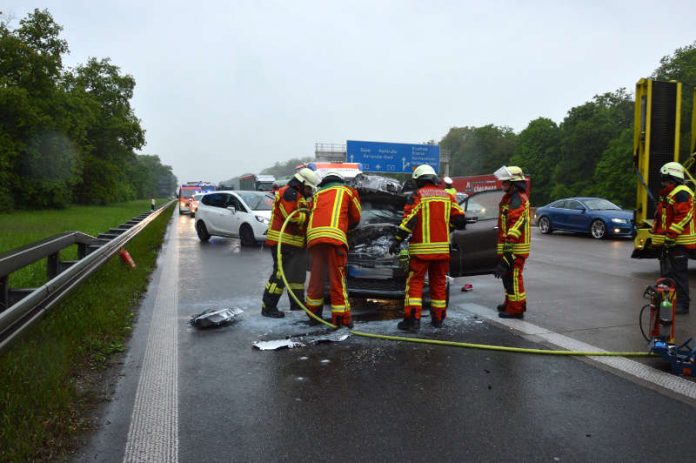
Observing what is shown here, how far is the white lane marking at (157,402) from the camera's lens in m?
3.24

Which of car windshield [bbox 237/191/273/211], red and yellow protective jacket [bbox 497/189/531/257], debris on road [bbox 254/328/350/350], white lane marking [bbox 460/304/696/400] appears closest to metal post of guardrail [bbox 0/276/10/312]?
debris on road [bbox 254/328/350/350]

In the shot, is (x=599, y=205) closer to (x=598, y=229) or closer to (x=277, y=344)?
(x=598, y=229)

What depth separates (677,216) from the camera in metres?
6.79

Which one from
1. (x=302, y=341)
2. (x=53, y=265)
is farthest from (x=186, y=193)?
(x=302, y=341)

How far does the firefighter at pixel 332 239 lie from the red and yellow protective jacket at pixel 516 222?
5.84ft

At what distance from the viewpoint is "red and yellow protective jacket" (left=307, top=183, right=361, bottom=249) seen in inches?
232

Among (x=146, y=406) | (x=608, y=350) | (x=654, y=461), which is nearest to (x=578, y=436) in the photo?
(x=654, y=461)

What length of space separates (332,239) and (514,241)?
6.88 ft

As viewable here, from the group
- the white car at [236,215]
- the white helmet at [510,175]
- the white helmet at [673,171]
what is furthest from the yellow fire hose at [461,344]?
the white car at [236,215]

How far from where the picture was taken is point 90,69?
195 ft

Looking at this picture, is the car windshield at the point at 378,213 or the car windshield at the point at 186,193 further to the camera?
the car windshield at the point at 186,193

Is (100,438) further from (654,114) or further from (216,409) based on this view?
(654,114)

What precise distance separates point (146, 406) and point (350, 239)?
13.7 feet

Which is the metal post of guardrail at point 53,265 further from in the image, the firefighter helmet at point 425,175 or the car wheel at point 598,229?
the car wheel at point 598,229
